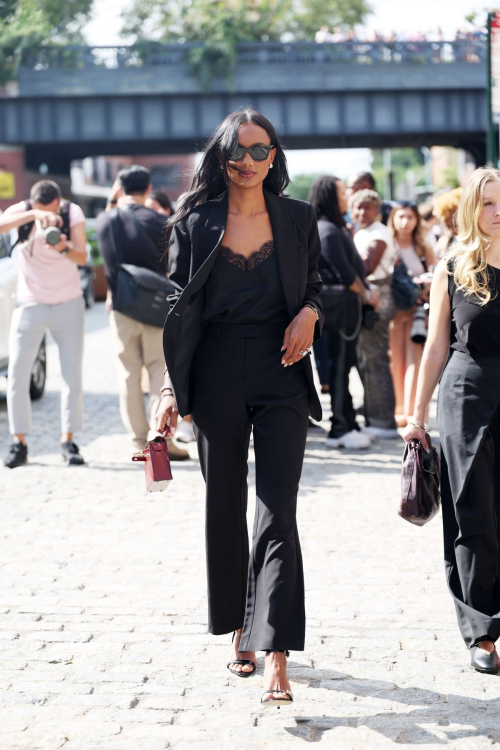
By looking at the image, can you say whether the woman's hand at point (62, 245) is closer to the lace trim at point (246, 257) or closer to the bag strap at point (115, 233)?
the bag strap at point (115, 233)

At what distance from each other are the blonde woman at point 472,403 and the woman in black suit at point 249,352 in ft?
1.97

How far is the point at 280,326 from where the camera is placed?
405 centimetres

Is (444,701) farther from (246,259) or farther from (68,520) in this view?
(68,520)

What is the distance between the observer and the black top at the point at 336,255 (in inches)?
351

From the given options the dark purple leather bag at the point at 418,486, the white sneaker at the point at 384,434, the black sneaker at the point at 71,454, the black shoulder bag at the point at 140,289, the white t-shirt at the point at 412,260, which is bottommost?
the white sneaker at the point at 384,434

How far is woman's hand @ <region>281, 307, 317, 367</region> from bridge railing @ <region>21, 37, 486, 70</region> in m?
41.1

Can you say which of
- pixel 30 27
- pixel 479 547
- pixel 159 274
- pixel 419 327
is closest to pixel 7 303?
pixel 159 274

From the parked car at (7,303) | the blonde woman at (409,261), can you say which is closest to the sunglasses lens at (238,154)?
Answer: the blonde woman at (409,261)

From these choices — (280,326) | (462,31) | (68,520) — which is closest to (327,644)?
(280,326)

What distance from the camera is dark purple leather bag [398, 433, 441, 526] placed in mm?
4309

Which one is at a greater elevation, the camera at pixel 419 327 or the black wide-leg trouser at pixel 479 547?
the black wide-leg trouser at pixel 479 547

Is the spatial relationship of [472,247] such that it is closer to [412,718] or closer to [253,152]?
[253,152]

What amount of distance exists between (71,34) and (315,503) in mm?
47944

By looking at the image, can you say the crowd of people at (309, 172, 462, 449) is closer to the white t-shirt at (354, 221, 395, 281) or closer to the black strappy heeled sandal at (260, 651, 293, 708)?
the white t-shirt at (354, 221, 395, 281)
